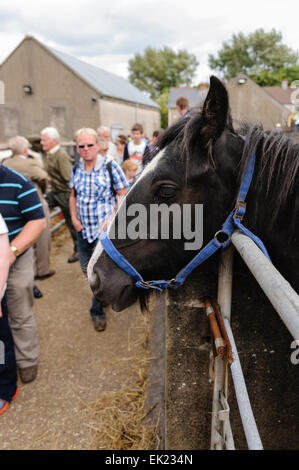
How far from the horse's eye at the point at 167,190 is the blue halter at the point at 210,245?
0.94 feet

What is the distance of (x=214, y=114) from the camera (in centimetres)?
139

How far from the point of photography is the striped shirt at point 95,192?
3.47m

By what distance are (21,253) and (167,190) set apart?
183cm

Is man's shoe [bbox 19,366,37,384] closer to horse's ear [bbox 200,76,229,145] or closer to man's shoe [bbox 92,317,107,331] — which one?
man's shoe [bbox 92,317,107,331]

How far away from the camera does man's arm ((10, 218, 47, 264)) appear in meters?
2.62

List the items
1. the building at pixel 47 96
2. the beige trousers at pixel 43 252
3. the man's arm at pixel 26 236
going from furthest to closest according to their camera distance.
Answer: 1. the building at pixel 47 96
2. the beige trousers at pixel 43 252
3. the man's arm at pixel 26 236

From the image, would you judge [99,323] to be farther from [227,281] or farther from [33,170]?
[227,281]

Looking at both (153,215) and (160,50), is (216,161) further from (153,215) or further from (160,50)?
(160,50)

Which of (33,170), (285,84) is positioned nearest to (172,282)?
(33,170)

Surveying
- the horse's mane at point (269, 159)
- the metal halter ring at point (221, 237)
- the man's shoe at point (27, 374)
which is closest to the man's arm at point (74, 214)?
the man's shoe at point (27, 374)

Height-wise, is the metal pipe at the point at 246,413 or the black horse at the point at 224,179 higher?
the black horse at the point at 224,179

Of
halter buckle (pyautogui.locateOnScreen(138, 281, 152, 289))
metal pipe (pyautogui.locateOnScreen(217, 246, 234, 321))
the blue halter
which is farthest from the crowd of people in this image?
metal pipe (pyautogui.locateOnScreen(217, 246, 234, 321))

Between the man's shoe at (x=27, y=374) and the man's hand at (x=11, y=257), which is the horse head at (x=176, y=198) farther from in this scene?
the man's shoe at (x=27, y=374)

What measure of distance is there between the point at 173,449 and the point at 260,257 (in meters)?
1.56
